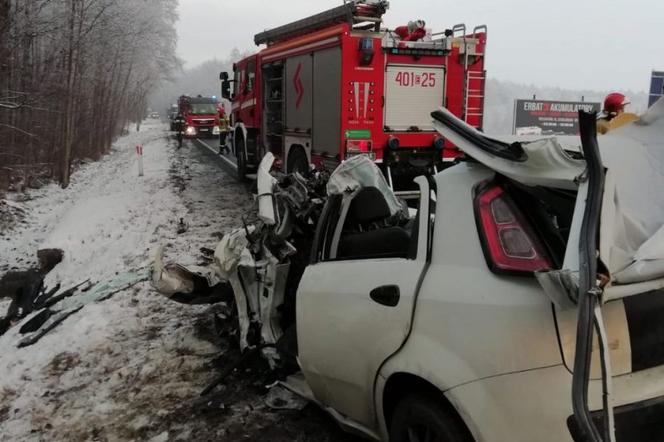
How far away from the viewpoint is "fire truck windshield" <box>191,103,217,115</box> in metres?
35.1

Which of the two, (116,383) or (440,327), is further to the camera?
(116,383)

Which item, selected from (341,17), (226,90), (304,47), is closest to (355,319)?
(341,17)

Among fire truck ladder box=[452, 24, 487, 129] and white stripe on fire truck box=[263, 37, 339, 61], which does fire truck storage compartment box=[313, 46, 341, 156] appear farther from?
fire truck ladder box=[452, 24, 487, 129]

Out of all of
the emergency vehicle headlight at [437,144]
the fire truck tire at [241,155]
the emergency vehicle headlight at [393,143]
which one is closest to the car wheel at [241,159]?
the fire truck tire at [241,155]

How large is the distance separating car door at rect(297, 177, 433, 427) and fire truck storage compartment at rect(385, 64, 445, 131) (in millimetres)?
6843

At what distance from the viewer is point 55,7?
25297 mm

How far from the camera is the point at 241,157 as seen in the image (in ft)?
49.2

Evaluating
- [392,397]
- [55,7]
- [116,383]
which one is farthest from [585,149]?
[55,7]

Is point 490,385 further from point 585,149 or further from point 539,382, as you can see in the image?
point 585,149

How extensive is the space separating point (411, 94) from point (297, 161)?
2.89 metres

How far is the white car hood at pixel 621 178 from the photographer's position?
1923 mm

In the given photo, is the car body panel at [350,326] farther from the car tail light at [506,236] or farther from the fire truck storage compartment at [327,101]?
the fire truck storage compartment at [327,101]

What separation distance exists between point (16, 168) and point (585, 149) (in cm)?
1687

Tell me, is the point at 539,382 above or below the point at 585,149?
below
